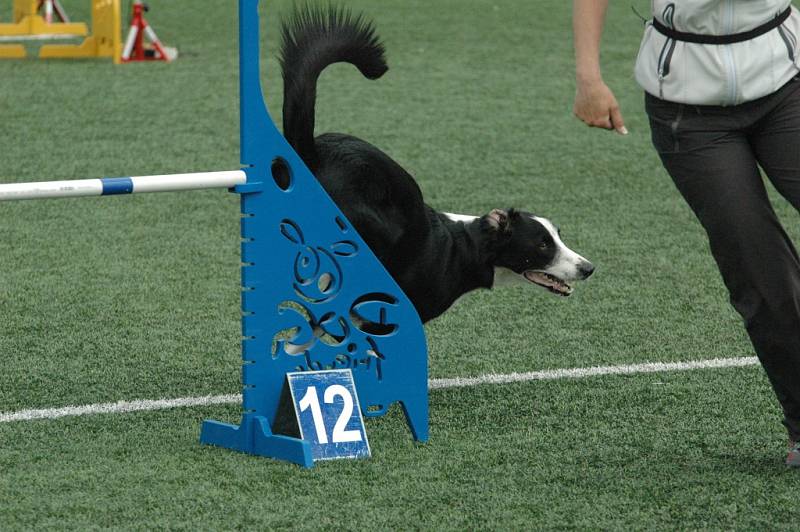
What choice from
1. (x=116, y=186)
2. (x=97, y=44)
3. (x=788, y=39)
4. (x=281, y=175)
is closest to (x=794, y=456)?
(x=788, y=39)

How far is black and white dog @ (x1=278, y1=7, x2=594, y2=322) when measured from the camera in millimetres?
3838

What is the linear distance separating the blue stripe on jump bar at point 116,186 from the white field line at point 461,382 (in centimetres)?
85

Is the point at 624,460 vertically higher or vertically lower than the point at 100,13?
higher

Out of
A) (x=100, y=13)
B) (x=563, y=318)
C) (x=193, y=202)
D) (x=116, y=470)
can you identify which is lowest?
(x=100, y=13)

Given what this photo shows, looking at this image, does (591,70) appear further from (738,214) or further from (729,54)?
(738,214)

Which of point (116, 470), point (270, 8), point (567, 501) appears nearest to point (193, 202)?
point (116, 470)

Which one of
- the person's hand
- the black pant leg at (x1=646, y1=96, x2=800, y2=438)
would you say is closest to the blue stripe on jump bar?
the person's hand

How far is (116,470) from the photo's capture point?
132 inches

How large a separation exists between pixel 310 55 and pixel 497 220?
2.81ft

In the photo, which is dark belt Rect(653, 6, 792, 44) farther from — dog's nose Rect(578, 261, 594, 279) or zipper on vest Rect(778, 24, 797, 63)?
dog's nose Rect(578, 261, 594, 279)

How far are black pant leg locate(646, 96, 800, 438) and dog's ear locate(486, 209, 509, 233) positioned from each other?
1.08m

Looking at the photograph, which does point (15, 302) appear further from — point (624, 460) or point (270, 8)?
point (270, 8)

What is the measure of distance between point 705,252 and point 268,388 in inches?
112

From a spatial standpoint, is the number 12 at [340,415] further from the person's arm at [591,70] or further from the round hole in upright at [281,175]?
the person's arm at [591,70]
